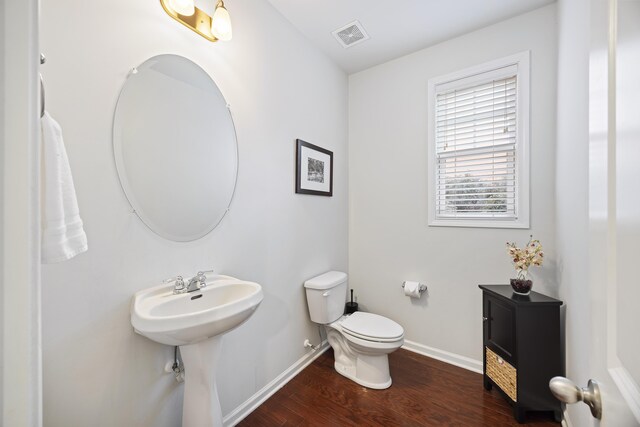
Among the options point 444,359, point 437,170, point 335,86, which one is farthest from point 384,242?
point 335,86

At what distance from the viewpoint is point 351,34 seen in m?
2.06

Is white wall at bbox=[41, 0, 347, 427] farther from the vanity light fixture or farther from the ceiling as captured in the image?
the ceiling

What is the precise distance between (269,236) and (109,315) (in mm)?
925

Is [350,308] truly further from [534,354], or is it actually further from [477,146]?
[477,146]

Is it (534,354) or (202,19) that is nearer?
(202,19)

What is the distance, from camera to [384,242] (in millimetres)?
2469

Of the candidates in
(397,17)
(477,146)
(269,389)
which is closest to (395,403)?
(269,389)

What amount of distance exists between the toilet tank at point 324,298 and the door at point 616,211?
158 centimetres

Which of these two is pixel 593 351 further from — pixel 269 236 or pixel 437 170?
pixel 437 170

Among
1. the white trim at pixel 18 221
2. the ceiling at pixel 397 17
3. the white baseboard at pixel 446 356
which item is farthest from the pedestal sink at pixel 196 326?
the ceiling at pixel 397 17

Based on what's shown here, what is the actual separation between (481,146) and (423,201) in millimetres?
611

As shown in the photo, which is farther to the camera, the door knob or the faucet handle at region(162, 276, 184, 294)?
the faucet handle at region(162, 276, 184, 294)

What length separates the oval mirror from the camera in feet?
3.67

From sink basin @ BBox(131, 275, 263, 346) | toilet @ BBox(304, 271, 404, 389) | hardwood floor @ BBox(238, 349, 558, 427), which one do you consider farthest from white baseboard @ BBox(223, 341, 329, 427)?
sink basin @ BBox(131, 275, 263, 346)
